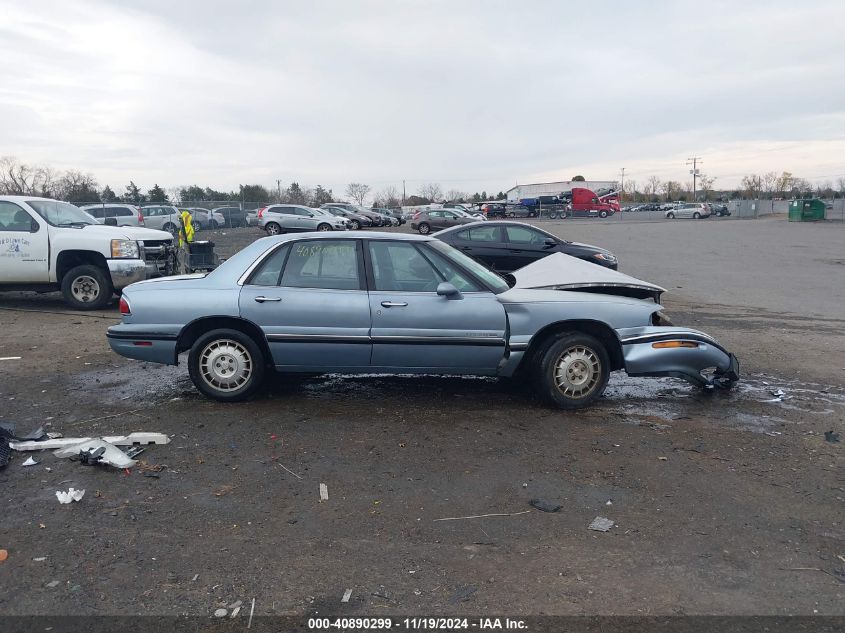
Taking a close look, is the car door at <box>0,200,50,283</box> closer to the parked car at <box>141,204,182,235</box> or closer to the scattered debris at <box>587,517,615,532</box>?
the scattered debris at <box>587,517,615,532</box>

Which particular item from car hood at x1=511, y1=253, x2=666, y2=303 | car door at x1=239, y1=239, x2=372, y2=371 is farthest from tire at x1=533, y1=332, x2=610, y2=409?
car door at x1=239, y1=239, x2=372, y2=371

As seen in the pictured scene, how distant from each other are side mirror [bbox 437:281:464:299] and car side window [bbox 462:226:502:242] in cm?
840

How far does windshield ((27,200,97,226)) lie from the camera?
34.3 feet

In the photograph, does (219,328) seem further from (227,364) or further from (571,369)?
(571,369)

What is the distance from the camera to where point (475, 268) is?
236 inches

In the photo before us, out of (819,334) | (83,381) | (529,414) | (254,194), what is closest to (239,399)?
(83,381)

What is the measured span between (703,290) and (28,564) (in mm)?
13656

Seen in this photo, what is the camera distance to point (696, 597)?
120 inches

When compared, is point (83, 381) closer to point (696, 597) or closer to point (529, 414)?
point (529, 414)

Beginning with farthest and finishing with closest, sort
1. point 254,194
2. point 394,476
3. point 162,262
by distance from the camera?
1. point 254,194
2. point 162,262
3. point 394,476

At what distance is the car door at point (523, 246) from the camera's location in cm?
1373

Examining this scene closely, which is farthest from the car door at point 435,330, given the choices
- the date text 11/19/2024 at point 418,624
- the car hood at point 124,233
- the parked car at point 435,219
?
the parked car at point 435,219

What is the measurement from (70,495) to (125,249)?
7.36m

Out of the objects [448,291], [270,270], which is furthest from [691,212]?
[270,270]
